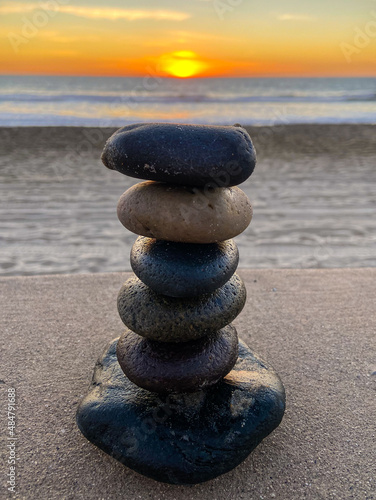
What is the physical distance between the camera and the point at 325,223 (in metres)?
8.16

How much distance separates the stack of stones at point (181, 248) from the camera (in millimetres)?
2557

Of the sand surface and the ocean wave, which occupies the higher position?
the sand surface

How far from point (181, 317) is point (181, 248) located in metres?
0.43

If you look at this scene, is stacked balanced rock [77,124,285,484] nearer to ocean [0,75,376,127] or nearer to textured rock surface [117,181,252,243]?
textured rock surface [117,181,252,243]

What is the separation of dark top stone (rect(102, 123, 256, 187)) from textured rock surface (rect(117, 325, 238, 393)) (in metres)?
1.08

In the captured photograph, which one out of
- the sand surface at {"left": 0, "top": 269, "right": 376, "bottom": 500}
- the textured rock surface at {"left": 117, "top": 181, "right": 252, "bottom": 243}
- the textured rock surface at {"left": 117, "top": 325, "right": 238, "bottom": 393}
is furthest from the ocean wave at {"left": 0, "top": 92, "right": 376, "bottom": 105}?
A: the textured rock surface at {"left": 117, "top": 325, "right": 238, "bottom": 393}

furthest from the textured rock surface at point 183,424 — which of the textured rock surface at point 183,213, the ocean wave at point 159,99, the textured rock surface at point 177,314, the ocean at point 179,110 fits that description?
the ocean wave at point 159,99

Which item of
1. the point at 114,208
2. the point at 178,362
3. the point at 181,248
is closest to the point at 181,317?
the point at 178,362

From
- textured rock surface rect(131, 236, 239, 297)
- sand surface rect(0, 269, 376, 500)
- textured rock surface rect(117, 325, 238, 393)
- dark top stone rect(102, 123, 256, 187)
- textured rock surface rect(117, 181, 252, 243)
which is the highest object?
dark top stone rect(102, 123, 256, 187)

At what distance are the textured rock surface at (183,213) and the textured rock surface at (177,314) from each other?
0.40m

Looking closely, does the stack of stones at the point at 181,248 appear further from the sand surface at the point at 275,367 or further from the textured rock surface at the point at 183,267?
the sand surface at the point at 275,367

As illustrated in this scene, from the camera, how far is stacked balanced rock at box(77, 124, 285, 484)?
8.47 ft

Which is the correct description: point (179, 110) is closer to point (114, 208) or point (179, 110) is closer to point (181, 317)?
point (114, 208)

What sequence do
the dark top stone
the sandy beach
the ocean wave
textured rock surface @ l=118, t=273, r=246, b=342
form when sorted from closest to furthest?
the dark top stone → textured rock surface @ l=118, t=273, r=246, b=342 → the sandy beach → the ocean wave
